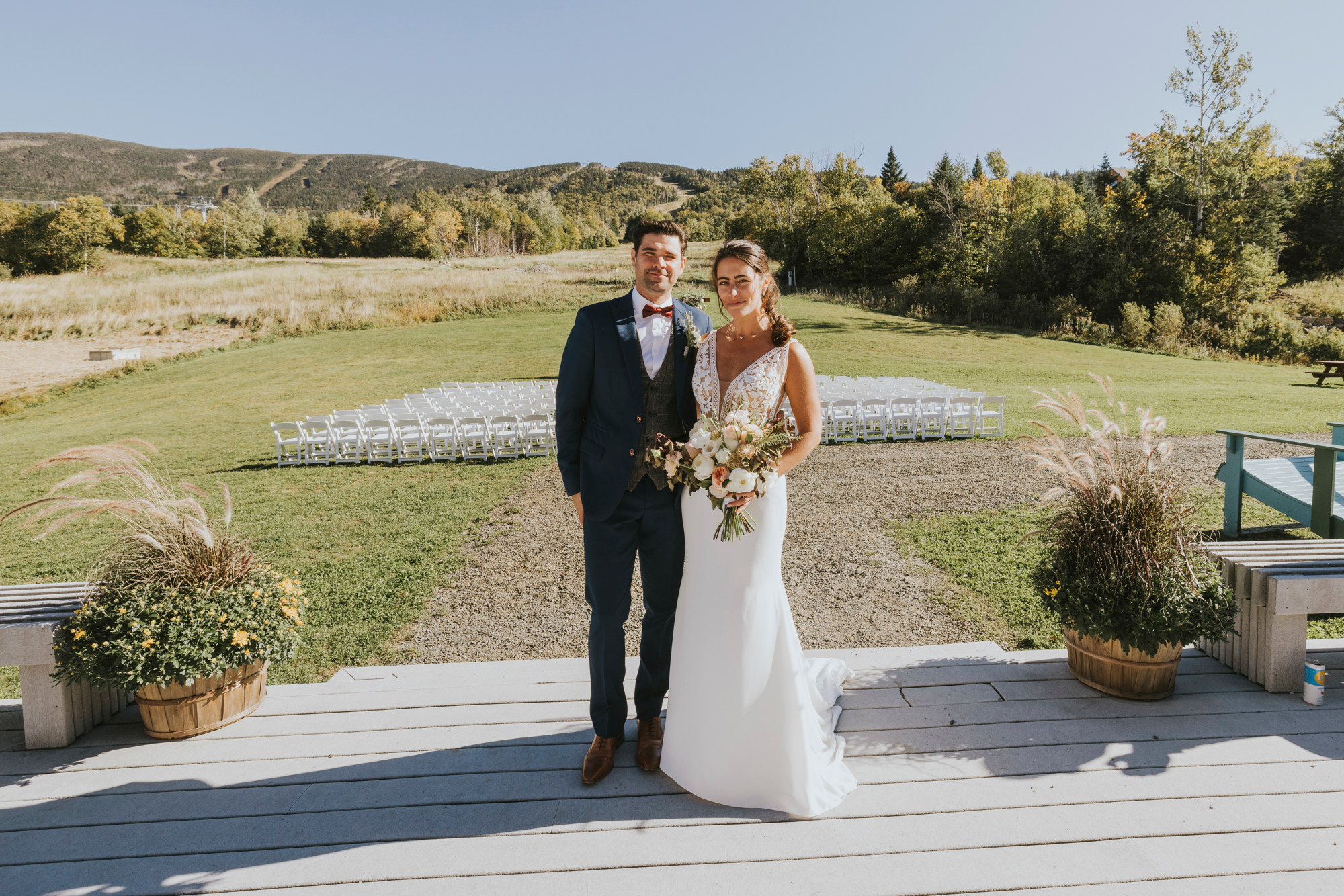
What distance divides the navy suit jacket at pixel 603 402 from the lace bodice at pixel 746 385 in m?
0.10

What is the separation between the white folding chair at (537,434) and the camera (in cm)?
1309

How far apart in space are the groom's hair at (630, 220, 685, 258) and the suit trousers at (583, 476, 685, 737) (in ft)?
3.42

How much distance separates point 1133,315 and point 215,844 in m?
34.6

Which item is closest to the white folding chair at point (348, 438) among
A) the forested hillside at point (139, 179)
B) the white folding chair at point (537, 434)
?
the white folding chair at point (537, 434)

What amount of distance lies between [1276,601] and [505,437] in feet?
38.4

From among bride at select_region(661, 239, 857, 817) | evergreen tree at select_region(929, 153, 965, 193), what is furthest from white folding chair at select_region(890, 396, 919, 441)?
evergreen tree at select_region(929, 153, 965, 193)

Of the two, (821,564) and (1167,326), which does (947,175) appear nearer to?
(1167,326)

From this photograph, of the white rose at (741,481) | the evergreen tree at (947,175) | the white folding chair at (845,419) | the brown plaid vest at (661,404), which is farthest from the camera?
the evergreen tree at (947,175)

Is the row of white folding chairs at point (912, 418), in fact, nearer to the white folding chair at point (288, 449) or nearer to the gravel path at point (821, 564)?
the gravel path at point (821, 564)

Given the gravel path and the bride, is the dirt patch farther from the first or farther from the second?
the bride

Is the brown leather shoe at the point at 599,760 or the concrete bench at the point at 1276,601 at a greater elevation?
the concrete bench at the point at 1276,601

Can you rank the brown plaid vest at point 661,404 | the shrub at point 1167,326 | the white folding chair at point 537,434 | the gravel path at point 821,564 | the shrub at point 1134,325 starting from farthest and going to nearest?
the shrub at point 1134,325
the shrub at point 1167,326
the white folding chair at point 537,434
the gravel path at point 821,564
the brown plaid vest at point 661,404

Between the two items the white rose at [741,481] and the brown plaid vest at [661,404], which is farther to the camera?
the brown plaid vest at [661,404]

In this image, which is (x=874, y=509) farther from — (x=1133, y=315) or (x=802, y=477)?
(x=1133, y=315)
